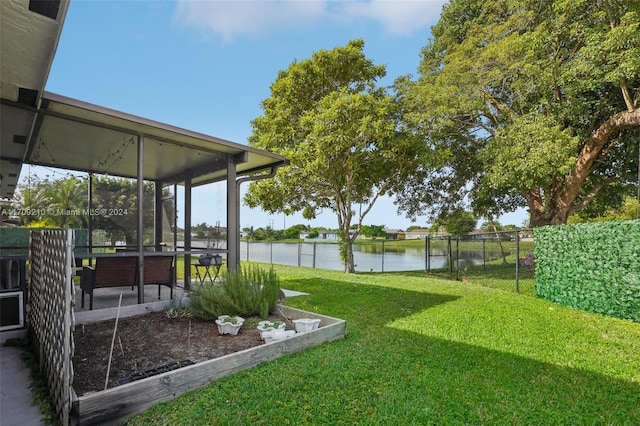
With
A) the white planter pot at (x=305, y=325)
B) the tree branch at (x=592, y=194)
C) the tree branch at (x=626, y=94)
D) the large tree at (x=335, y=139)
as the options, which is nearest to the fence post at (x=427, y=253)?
the large tree at (x=335, y=139)

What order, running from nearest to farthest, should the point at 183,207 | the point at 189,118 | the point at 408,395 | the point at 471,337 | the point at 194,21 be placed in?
the point at 408,395
the point at 471,337
the point at 183,207
the point at 194,21
the point at 189,118

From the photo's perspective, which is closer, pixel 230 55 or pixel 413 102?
pixel 230 55

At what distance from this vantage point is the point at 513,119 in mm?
11258

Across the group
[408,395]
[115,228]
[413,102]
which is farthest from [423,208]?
[408,395]

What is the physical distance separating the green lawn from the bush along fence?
4125mm

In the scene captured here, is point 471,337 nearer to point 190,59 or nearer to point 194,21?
point 194,21

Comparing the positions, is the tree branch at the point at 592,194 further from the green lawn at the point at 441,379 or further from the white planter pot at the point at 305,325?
the white planter pot at the point at 305,325

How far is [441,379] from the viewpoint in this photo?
9.61 ft

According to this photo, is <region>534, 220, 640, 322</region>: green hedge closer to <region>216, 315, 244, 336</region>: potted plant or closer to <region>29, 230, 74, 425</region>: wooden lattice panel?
<region>216, 315, 244, 336</region>: potted plant

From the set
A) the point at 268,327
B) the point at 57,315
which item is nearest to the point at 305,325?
the point at 268,327

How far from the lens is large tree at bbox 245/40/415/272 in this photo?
420 inches

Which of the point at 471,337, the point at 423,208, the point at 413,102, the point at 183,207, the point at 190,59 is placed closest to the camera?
the point at 471,337

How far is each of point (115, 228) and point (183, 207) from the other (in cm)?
123

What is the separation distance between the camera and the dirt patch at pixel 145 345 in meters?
2.78
